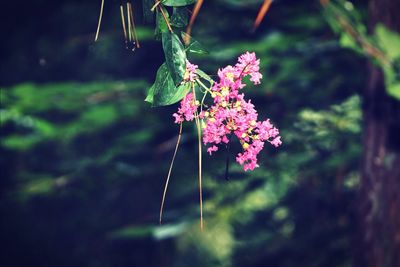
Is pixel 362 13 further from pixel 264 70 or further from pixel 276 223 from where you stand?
pixel 276 223

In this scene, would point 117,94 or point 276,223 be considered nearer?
point 117,94

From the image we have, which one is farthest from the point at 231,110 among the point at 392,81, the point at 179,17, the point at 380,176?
the point at 380,176

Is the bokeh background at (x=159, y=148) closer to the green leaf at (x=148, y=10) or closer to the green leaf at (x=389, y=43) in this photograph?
the green leaf at (x=389, y=43)

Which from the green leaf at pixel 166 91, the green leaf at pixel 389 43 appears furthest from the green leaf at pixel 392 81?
the green leaf at pixel 166 91

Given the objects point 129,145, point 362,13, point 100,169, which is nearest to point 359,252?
point 362,13

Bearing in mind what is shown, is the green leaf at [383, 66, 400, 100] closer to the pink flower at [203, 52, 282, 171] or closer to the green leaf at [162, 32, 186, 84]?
the pink flower at [203, 52, 282, 171]

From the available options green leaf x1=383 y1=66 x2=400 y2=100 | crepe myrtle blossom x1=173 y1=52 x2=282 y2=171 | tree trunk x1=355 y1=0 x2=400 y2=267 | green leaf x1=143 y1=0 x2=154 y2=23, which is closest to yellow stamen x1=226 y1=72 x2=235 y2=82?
crepe myrtle blossom x1=173 y1=52 x2=282 y2=171

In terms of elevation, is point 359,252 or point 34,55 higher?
point 34,55
